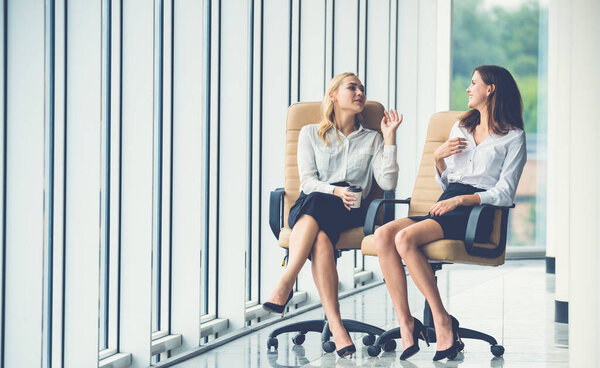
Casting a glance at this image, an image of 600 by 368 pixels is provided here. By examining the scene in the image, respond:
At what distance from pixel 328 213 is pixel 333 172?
0.31 metres

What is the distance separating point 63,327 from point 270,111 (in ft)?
7.05

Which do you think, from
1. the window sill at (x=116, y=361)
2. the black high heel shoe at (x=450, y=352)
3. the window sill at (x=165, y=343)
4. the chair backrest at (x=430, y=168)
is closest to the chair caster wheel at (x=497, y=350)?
the black high heel shoe at (x=450, y=352)

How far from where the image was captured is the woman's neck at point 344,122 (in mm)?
3752

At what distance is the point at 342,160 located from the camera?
3705mm

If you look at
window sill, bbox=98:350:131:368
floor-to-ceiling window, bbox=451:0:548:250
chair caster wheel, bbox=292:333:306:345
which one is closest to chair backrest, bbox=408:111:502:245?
chair caster wheel, bbox=292:333:306:345

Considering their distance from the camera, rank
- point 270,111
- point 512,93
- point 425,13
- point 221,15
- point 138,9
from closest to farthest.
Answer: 1. point 138,9
2. point 512,93
3. point 221,15
4. point 270,111
5. point 425,13

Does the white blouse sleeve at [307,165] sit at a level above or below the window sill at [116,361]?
above

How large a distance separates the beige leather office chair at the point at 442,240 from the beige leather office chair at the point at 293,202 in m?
0.10

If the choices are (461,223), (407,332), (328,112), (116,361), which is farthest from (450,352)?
(116,361)

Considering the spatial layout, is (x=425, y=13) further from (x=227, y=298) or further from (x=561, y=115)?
(x=227, y=298)

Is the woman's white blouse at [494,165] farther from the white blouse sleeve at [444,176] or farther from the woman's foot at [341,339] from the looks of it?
the woman's foot at [341,339]

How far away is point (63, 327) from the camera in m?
2.88

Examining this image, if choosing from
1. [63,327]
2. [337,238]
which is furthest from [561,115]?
[63,327]

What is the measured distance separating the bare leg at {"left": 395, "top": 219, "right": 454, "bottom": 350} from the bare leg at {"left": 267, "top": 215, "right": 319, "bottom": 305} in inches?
14.8
